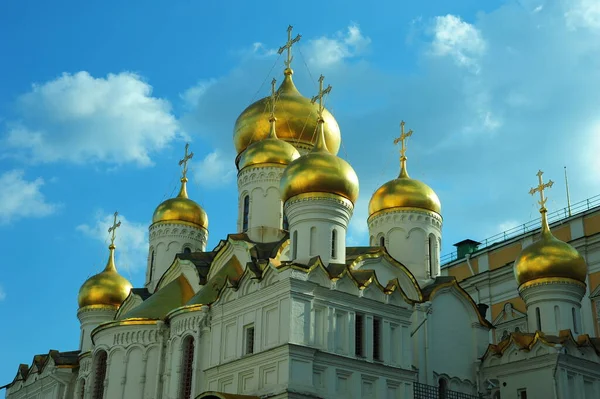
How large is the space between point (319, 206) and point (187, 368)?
488cm

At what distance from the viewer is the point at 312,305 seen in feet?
61.4

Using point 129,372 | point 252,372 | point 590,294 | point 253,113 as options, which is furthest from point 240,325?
point 590,294

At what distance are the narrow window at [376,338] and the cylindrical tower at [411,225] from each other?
5.56 metres

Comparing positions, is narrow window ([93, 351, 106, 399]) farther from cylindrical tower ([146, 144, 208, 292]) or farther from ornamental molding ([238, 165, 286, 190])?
ornamental molding ([238, 165, 286, 190])

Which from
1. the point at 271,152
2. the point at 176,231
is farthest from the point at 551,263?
the point at 176,231

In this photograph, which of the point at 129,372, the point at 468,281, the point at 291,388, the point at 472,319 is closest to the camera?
the point at 291,388

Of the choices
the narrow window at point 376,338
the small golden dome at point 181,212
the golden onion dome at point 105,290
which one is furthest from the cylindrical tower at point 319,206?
the golden onion dome at point 105,290

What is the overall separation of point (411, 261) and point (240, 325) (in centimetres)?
729

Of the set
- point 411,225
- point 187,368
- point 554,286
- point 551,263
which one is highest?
point 411,225

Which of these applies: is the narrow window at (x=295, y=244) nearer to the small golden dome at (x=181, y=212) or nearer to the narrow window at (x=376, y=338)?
the narrow window at (x=376, y=338)

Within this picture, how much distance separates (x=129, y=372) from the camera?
22016 mm

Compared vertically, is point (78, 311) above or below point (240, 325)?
above

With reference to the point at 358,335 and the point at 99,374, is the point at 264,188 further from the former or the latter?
the point at 358,335

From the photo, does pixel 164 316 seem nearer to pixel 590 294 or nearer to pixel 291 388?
pixel 291 388
